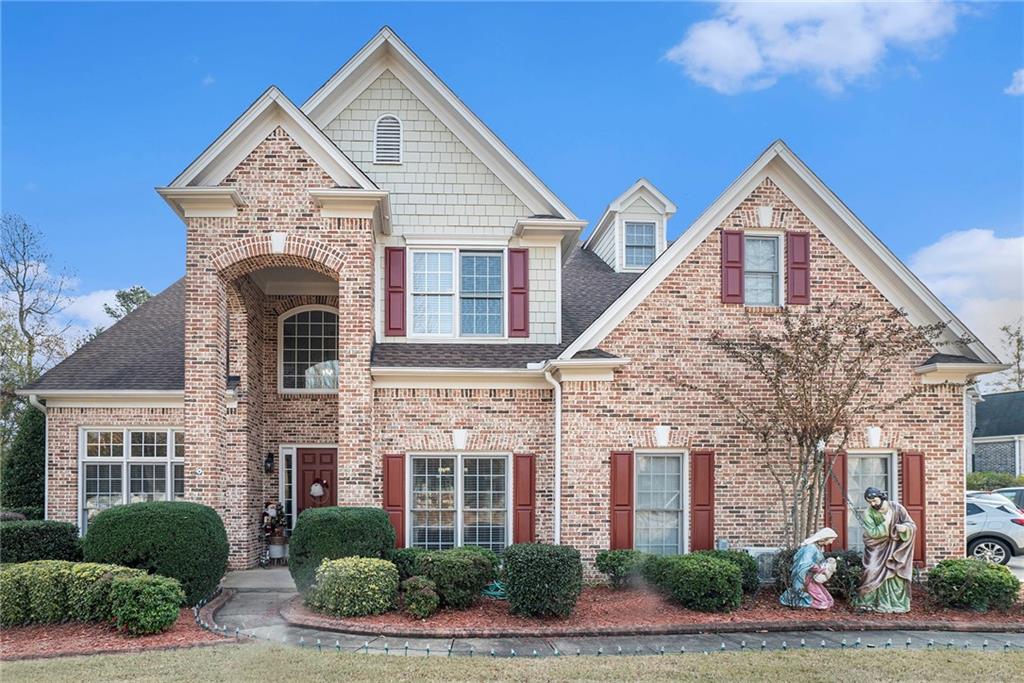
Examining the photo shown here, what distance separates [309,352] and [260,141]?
460 centimetres

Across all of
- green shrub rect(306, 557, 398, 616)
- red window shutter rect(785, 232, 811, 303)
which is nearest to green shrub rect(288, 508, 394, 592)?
green shrub rect(306, 557, 398, 616)

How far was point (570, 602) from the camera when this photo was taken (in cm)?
1045

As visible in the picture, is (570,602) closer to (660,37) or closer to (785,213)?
(785,213)

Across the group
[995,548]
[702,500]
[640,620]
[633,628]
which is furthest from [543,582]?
[995,548]

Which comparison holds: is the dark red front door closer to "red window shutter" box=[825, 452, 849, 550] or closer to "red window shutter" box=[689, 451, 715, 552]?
"red window shutter" box=[689, 451, 715, 552]

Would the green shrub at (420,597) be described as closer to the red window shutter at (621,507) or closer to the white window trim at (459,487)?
the white window trim at (459,487)

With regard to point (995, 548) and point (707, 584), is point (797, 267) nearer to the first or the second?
point (707, 584)

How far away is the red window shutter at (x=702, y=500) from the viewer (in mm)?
13031

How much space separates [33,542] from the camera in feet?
38.7

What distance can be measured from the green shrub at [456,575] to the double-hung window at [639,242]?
11876 mm

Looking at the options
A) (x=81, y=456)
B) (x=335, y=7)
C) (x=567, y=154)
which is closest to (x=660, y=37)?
(x=567, y=154)

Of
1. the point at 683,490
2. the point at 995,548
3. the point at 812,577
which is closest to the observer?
the point at 812,577

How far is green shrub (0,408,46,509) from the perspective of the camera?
691 inches

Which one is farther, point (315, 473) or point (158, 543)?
point (315, 473)
